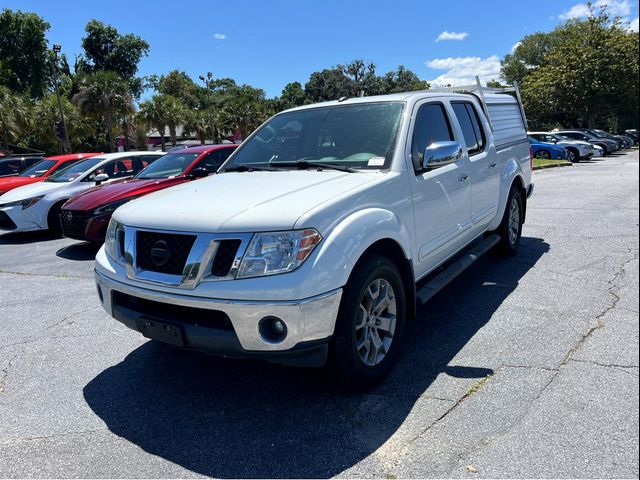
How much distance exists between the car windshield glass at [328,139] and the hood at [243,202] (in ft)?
0.78

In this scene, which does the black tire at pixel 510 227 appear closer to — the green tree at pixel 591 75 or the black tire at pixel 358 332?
the black tire at pixel 358 332

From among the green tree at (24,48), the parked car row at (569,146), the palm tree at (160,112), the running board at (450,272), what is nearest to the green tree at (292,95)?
the green tree at (24,48)

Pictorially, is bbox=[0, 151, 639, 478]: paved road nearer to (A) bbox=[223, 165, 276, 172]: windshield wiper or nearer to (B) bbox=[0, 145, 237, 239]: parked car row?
(A) bbox=[223, 165, 276, 172]: windshield wiper

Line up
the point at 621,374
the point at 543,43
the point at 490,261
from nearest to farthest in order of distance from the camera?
the point at 621,374
the point at 490,261
the point at 543,43

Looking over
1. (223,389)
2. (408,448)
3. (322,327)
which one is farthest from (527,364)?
(223,389)

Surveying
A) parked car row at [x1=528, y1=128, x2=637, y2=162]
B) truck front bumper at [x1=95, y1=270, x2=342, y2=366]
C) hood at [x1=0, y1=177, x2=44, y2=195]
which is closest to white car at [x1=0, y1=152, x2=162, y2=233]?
hood at [x1=0, y1=177, x2=44, y2=195]

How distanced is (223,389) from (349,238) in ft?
4.55

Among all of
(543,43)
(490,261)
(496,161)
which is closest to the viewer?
(496,161)

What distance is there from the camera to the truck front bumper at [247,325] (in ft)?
8.63

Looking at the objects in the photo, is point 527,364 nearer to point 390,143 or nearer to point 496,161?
point 390,143

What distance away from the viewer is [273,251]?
2.69 m

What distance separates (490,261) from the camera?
20.2 feet

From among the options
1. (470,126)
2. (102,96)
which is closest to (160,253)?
(470,126)

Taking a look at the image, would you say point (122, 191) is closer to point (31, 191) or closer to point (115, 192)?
point (115, 192)
